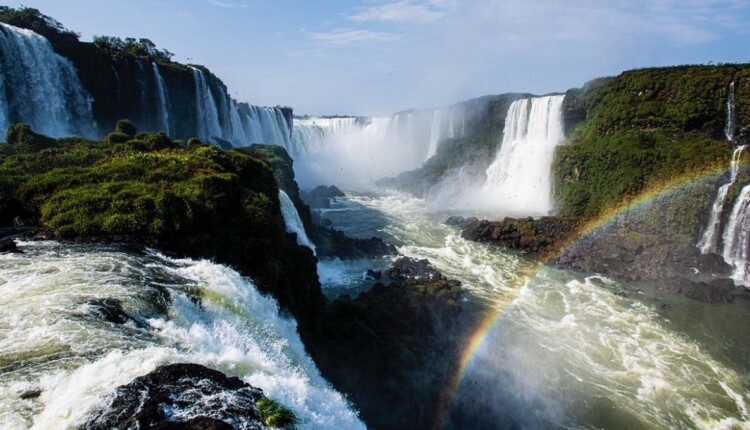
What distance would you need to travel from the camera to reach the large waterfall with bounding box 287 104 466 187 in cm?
7362

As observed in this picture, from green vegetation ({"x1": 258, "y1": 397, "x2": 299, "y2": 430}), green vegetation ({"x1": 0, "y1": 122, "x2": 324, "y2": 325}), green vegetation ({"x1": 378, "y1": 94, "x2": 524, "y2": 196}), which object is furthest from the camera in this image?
green vegetation ({"x1": 378, "y1": 94, "x2": 524, "y2": 196})

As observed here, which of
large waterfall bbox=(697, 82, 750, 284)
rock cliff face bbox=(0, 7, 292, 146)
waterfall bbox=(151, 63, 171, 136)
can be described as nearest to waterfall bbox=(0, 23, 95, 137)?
rock cliff face bbox=(0, 7, 292, 146)

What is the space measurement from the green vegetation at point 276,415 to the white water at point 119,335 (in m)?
0.30

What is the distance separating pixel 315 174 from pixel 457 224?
36.1 meters

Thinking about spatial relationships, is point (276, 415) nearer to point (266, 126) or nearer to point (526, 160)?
point (526, 160)

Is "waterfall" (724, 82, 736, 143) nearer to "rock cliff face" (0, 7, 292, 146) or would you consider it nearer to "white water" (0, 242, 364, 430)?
"white water" (0, 242, 364, 430)

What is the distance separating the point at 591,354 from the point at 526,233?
1703 cm

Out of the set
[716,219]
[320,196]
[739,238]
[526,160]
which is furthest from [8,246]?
[526,160]

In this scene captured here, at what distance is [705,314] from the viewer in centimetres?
2448

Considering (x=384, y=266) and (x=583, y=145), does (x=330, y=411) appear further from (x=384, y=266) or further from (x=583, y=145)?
(x=583, y=145)

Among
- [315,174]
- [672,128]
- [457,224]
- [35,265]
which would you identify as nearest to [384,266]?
[457,224]

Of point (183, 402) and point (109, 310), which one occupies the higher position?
point (109, 310)

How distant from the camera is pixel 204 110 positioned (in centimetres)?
4906

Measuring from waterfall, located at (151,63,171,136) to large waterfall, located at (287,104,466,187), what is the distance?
28.2 meters
